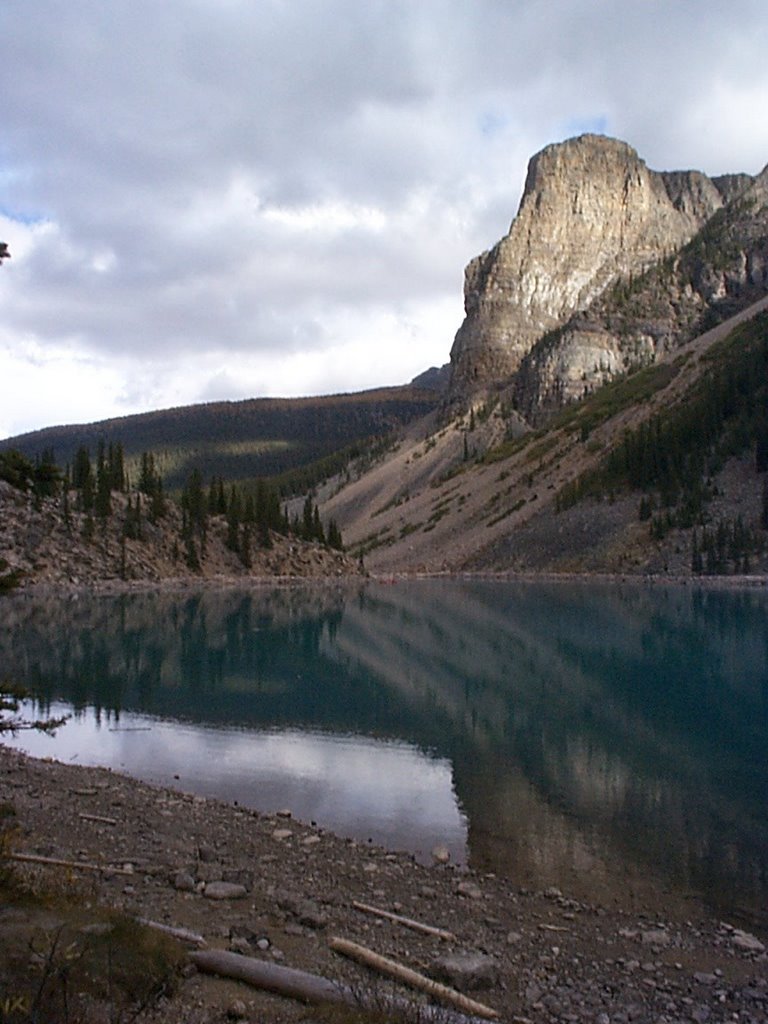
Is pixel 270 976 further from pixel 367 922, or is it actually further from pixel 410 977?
pixel 367 922

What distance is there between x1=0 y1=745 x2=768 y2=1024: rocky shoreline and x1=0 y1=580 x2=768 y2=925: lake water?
138 cm

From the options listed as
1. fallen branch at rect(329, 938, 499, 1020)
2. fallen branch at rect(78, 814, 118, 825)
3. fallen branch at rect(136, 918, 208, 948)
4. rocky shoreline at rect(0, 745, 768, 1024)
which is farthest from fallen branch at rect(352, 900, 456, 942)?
fallen branch at rect(78, 814, 118, 825)

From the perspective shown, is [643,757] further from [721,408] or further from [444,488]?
[444,488]

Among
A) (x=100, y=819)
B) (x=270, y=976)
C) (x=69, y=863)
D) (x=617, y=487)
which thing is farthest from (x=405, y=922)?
(x=617, y=487)

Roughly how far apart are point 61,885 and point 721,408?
117m

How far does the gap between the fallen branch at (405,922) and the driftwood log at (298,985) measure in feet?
9.12

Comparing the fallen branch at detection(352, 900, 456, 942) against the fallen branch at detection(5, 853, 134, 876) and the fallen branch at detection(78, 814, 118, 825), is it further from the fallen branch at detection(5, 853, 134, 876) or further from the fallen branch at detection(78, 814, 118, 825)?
the fallen branch at detection(78, 814, 118, 825)

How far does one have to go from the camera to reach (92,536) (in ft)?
254

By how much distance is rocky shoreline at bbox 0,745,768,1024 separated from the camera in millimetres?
8734

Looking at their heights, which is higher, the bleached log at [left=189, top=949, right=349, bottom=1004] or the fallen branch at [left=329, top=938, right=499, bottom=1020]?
the bleached log at [left=189, top=949, right=349, bottom=1004]

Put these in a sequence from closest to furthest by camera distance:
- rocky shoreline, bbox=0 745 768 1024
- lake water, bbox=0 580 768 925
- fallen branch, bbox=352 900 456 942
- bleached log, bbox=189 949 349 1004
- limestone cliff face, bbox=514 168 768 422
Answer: bleached log, bbox=189 949 349 1004
rocky shoreline, bbox=0 745 768 1024
fallen branch, bbox=352 900 456 942
lake water, bbox=0 580 768 925
limestone cliff face, bbox=514 168 768 422

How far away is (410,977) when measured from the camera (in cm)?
852

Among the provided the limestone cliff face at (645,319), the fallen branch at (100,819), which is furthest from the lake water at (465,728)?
Result: the limestone cliff face at (645,319)

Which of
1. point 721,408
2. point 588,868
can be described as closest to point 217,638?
point 588,868
